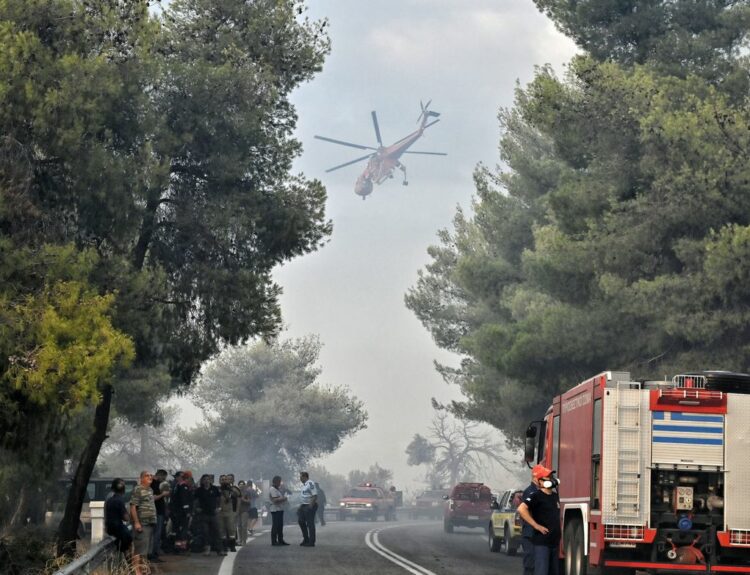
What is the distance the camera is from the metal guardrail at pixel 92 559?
1400 cm

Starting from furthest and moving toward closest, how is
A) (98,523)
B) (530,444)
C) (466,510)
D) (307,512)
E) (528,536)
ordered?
(466,510), (307,512), (530,444), (98,523), (528,536)

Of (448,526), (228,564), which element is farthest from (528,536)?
(448,526)

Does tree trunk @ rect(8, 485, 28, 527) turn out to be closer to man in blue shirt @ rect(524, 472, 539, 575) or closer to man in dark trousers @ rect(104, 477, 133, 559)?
man in dark trousers @ rect(104, 477, 133, 559)

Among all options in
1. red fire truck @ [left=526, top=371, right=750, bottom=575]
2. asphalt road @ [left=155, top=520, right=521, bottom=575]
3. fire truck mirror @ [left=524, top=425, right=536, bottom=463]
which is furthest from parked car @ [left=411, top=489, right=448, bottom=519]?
red fire truck @ [left=526, top=371, right=750, bottom=575]

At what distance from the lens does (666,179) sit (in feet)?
109

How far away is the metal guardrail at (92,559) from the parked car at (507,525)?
1341cm

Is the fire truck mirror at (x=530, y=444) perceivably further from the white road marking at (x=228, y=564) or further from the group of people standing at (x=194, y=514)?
the group of people standing at (x=194, y=514)

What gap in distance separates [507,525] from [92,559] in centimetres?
1700

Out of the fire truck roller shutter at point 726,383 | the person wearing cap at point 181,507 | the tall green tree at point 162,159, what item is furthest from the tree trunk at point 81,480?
the fire truck roller shutter at point 726,383

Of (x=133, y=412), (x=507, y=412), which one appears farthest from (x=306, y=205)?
(x=507, y=412)

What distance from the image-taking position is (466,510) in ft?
160

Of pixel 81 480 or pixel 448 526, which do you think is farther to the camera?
pixel 448 526

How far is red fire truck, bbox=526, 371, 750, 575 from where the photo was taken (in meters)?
17.6

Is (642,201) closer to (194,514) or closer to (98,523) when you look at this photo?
(194,514)
